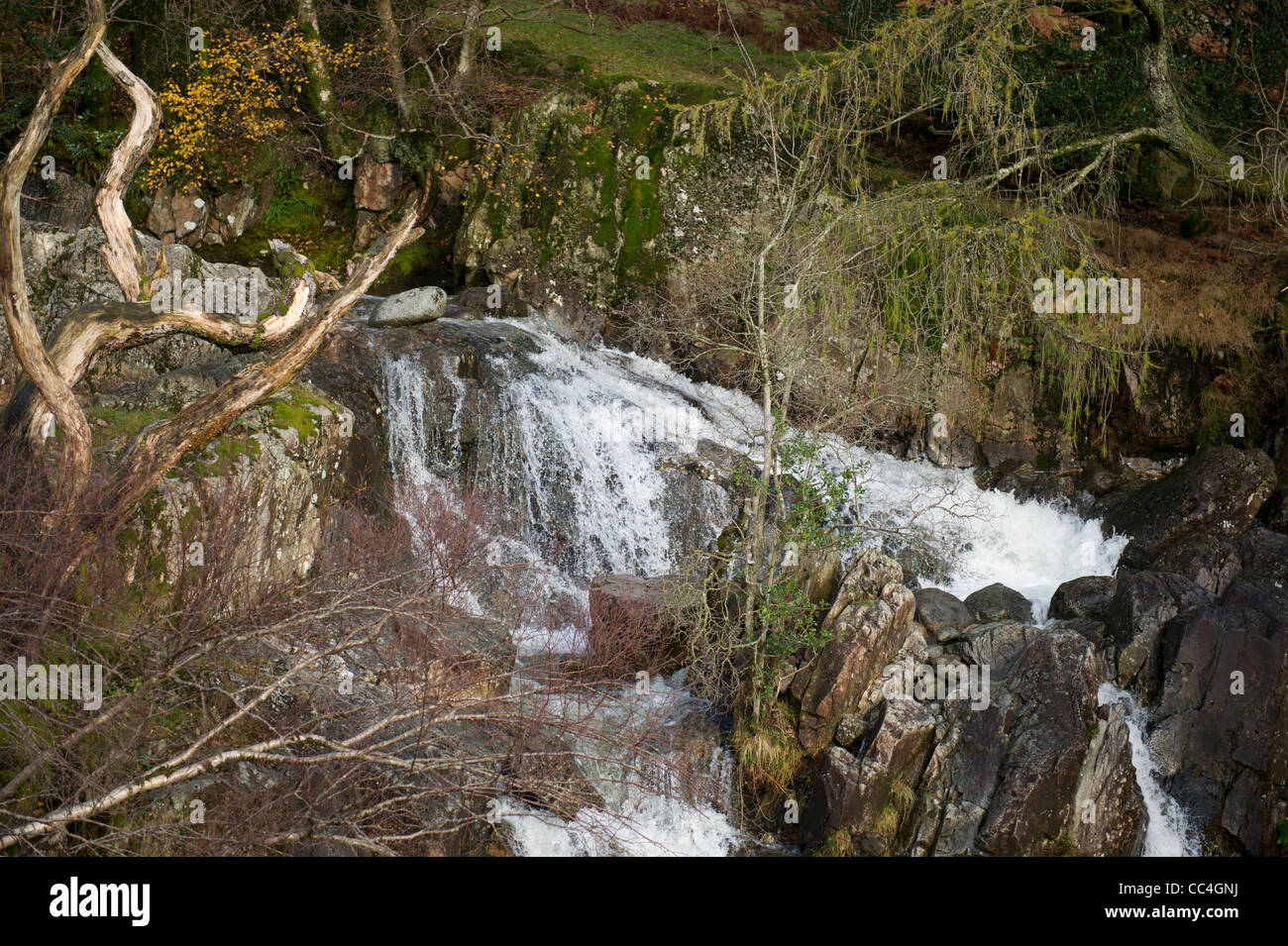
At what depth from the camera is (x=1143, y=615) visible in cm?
1094

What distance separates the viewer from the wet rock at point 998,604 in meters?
11.8

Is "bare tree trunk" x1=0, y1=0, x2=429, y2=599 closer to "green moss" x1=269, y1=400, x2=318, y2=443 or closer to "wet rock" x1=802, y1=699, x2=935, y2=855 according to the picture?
"green moss" x1=269, y1=400, x2=318, y2=443

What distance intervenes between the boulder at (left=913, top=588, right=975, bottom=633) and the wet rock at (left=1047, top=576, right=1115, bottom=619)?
1.09 meters

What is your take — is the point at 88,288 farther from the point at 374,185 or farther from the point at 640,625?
the point at 640,625

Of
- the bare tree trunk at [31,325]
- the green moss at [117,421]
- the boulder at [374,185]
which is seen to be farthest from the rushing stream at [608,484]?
the boulder at [374,185]

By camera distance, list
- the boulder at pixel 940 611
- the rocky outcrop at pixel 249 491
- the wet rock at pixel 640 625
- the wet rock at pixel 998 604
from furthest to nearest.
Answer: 1. the wet rock at pixel 998 604
2. the boulder at pixel 940 611
3. the wet rock at pixel 640 625
4. the rocky outcrop at pixel 249 491

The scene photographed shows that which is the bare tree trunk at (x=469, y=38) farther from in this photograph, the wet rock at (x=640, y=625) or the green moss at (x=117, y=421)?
the wet rock at (x=640, y=625)

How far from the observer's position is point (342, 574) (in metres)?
8.70

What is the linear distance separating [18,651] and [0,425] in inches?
94.9

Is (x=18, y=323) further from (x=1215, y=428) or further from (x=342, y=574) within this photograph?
(x=1215, y=428)

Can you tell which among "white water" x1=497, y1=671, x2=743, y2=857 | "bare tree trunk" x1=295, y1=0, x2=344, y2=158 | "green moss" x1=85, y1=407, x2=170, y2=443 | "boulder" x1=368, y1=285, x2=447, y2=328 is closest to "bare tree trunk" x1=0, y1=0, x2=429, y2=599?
"green moss" x1=85, y1=407, x2=170, y2=443

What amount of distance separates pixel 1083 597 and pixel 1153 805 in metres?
2.40

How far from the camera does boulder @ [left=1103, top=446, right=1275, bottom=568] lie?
506 inches

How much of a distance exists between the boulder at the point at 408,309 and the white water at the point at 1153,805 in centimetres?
858
